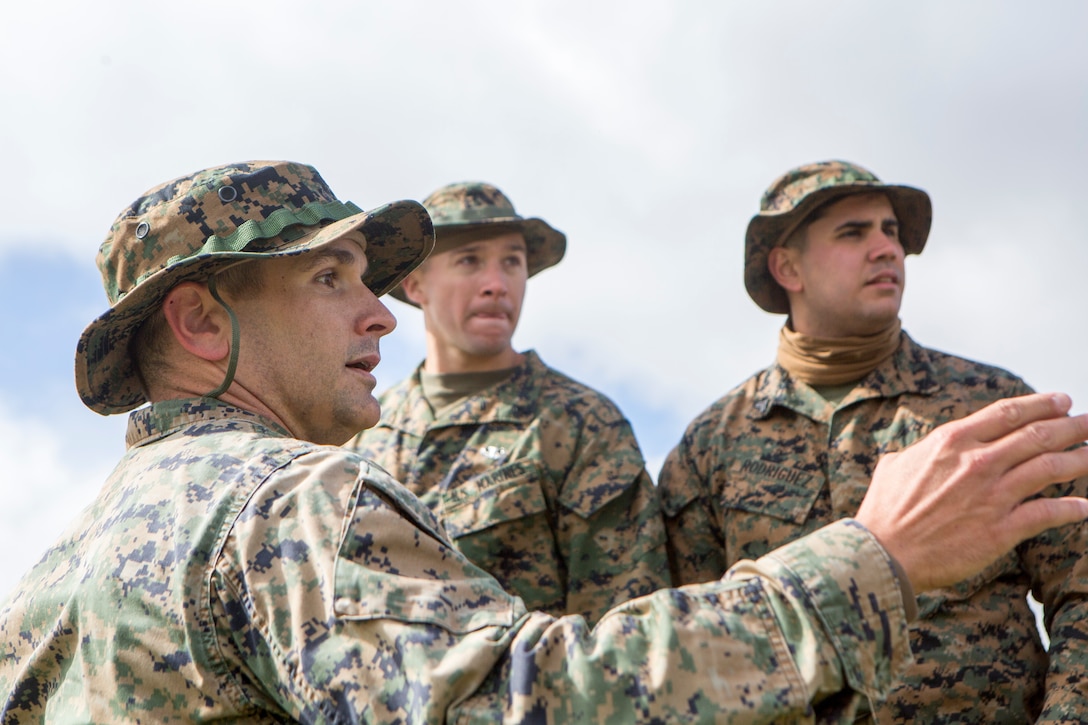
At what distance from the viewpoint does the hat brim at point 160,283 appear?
2.78m

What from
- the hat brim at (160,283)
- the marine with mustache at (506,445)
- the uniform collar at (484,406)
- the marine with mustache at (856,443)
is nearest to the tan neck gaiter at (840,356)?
the marine with mustache at (856,443)

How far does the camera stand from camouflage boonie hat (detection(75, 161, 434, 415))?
9.23 feet

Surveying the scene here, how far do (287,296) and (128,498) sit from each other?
2.09 ft

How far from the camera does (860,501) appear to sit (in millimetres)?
4820

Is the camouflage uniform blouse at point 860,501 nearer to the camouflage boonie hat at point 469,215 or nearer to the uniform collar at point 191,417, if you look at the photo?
the camouflage boonie hat at point 469,215

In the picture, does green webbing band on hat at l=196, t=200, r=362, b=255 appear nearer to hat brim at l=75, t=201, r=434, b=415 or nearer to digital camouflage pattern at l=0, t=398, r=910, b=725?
hat brim at l=75, t=201, r=434, b=415

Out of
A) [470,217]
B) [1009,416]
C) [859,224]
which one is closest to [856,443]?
[859,224]

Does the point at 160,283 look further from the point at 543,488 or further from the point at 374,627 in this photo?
the point at 543,488

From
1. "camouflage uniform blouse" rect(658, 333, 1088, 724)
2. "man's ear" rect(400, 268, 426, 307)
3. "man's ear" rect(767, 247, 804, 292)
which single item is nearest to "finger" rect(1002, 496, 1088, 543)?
"camouflage uniform blouse" rect(658, 333, 1088, 724)

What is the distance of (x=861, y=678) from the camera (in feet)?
6.16

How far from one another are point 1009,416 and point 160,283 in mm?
1849

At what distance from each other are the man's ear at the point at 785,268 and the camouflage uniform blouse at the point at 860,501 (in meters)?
0.50

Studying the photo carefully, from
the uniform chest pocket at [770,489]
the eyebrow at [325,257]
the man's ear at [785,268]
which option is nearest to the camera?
the eyebrow at [325,257]

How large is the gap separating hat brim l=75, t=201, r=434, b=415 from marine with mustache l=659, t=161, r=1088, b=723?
7.34ft
